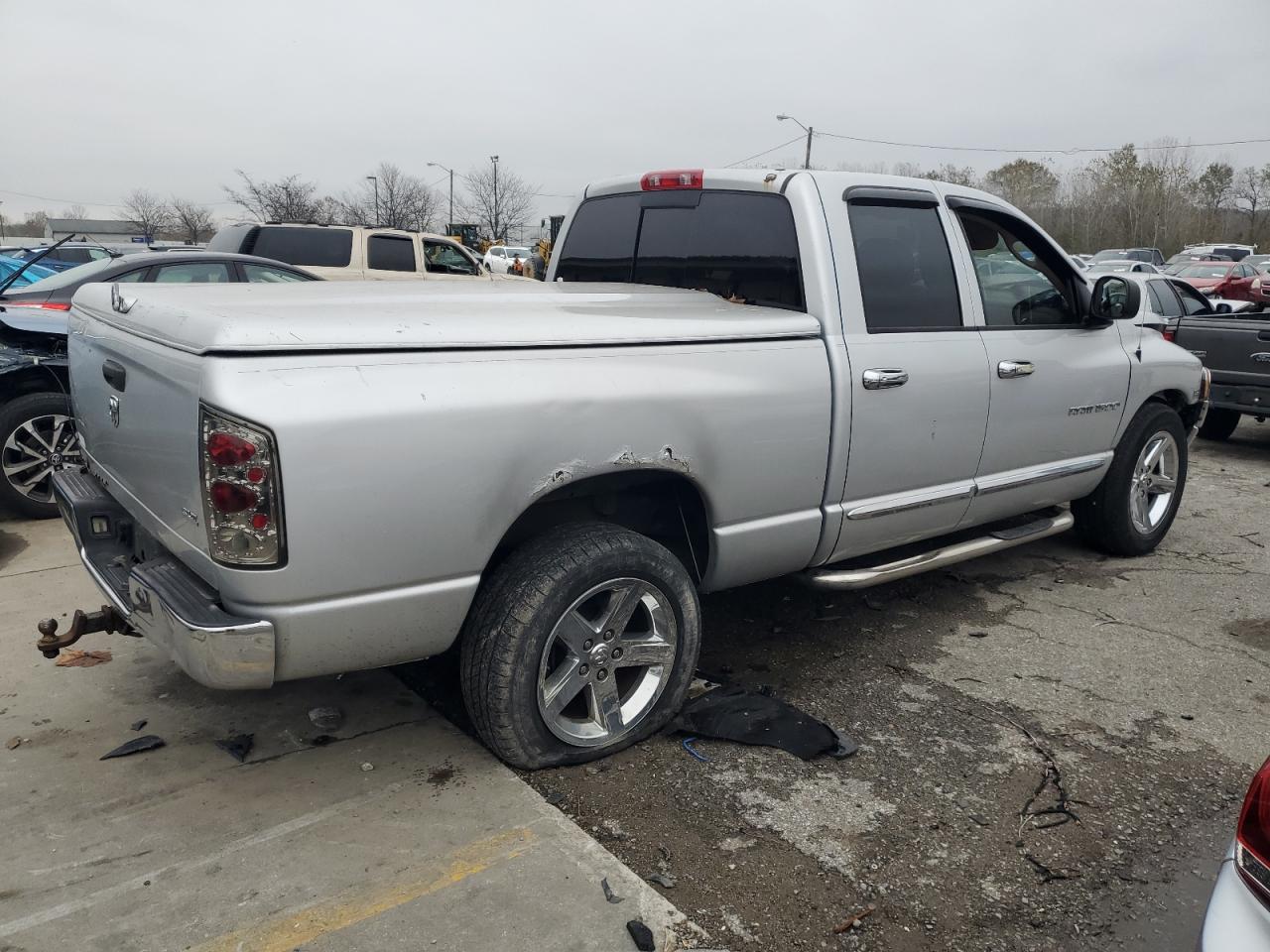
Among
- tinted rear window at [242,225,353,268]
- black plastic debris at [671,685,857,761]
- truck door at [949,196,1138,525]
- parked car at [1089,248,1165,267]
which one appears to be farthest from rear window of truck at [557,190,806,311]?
parked car at [1089,248,1165,267]

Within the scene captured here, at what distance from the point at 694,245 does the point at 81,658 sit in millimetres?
3093

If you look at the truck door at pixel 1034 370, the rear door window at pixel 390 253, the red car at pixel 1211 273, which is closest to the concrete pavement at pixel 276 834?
the truck door at pixel 1034 370

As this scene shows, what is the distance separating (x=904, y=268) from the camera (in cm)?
400

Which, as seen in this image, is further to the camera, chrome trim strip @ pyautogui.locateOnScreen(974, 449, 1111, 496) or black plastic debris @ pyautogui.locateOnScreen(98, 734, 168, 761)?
chrome trim strip @ pyautogui.locateOnScreen(974, 449, 1111, 496)

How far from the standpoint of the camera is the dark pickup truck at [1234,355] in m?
8.84

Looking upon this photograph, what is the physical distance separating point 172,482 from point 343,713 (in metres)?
1.29

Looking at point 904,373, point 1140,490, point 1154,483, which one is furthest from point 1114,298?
point 904,373

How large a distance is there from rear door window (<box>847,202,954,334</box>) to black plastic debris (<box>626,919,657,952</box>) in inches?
91.8

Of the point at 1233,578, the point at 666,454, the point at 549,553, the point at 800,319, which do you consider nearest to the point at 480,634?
the point at 549,553

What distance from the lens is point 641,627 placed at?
341cm

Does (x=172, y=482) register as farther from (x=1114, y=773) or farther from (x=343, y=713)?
(x=1114, y=773)

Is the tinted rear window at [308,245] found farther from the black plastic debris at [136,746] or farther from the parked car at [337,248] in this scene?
the black plastic debris at [136,746]

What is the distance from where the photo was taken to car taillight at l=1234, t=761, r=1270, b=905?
1.70m

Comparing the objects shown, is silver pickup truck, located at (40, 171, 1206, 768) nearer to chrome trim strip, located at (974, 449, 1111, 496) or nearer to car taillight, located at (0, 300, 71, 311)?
chrome trim strip, located at (974, 449, 1111, 496)
